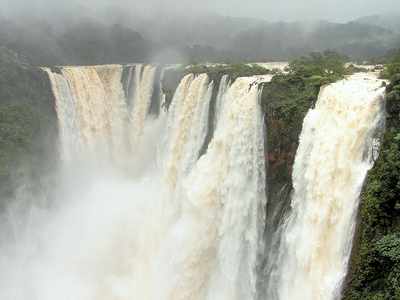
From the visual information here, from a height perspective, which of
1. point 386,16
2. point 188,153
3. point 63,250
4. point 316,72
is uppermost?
point 386,16

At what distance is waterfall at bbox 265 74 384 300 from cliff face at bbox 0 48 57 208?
1670 centimetres

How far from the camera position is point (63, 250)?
71.0 feet

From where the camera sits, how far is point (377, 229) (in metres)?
8.75

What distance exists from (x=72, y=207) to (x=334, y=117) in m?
18.5

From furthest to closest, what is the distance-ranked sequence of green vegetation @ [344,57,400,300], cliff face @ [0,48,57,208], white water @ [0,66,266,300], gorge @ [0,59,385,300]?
cliff face @ [0,48,57,208], white water @ [0,66,266,300], gorge @ [0,59,385,300], green vegetation @ [344,57,400,300]

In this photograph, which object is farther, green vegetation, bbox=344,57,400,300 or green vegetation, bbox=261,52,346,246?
green vegetation, bbox=261,52,346,246

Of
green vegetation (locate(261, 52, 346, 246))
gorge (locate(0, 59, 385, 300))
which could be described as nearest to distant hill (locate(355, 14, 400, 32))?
gorge (locate(0, 59, 385, 300))

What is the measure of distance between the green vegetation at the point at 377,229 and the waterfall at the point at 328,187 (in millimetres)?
256

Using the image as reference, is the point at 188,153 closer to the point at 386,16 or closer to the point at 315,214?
the point at 315,214

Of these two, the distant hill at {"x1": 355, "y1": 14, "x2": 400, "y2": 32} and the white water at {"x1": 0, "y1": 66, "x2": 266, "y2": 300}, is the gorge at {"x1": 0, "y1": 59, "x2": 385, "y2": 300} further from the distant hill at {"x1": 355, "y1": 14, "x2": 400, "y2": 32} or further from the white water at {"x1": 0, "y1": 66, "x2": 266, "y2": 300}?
the distant hill at {"x1": 355, "y1": 14, "x2": 400, "y2": 32}

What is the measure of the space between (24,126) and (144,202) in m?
8.82

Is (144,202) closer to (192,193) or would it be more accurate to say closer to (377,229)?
(192,193)

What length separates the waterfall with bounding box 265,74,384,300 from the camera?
30.5 ft

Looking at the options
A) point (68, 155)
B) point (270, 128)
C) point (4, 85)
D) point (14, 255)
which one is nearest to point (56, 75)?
point (4, 85)
